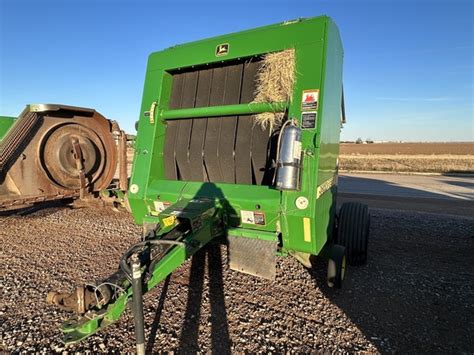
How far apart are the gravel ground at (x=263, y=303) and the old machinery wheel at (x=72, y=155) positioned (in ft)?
4.47

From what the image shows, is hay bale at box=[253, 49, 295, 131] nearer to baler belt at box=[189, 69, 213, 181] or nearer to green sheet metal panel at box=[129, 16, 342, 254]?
green sheet metal panel at box=[129, 16, 342, 254]

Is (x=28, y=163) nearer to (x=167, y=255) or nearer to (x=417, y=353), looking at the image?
(x=167, y=255)

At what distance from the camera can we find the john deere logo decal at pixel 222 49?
3637 millimetres

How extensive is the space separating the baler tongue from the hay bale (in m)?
1.12

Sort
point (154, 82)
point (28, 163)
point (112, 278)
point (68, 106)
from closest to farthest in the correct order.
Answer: point (112, 278)
point (154, 82)
point (28, 163)
point (68, 106)

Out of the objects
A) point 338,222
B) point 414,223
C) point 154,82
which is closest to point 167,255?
point 154,82

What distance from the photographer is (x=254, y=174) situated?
3.53 meters

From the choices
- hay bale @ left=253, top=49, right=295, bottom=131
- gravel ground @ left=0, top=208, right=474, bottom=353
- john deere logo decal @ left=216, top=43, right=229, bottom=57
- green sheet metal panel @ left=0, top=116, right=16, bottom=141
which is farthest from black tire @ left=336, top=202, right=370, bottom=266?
green sheet metal panel @ left=0, top=116, right=16, bottom=141

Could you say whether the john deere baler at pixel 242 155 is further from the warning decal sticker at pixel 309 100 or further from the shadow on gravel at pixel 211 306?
the shadow on gravel at pixel 211 306

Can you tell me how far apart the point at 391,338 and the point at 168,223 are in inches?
92.8

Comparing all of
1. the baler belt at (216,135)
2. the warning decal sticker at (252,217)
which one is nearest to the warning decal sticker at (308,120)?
the baler belt at (216,135)

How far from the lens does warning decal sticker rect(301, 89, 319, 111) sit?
303 centimetres

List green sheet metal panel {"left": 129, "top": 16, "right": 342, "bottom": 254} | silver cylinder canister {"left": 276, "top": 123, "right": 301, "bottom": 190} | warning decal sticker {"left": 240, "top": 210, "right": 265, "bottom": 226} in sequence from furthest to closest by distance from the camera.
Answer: warning decal sticker {"left": 240, "top": 210, "right": 265, "bottom": 226}
green sheet metal panel {"left": 129, "top": 16, "right": 342, "bottom": 254}
silver cylinder canister {"left": 276, "top": 123, "right": 301, "bottom": 190}

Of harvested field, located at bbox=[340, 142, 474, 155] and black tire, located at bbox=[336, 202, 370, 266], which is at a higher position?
harvested field, located at bbox=[340, 142, 474, 155]
